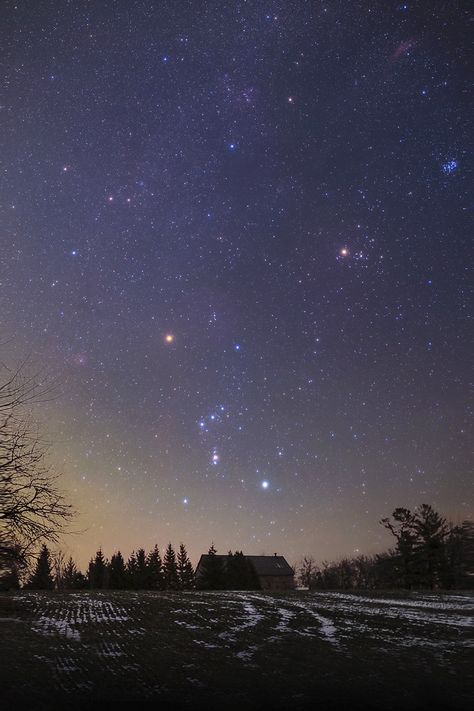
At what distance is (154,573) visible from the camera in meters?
76.1

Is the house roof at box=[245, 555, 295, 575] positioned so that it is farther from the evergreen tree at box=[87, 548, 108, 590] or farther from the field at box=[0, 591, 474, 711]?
the field at box=[0, 591, 474, 711]

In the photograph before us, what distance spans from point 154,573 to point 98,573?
14.4m

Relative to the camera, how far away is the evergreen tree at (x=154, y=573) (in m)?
75.4

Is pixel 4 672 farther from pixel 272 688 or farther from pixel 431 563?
pixel 431 563

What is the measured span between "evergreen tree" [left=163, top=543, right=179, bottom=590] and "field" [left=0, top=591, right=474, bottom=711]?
6000 centimetres

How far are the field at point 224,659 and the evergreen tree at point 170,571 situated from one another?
197 ft

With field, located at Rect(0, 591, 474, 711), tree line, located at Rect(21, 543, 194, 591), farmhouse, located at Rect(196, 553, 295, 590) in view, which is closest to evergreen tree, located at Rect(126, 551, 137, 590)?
tree line, located at Rect(21, 543, 194, 591)

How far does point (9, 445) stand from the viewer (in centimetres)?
1458

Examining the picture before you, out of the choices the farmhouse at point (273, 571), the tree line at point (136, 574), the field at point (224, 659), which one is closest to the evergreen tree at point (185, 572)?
the tree line at point (136, 574)

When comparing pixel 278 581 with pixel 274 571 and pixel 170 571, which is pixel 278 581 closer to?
pixel 274 571

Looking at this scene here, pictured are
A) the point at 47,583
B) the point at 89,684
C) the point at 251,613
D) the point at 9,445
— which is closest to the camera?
the point at 89,684

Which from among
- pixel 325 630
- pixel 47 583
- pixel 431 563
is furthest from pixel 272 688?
pixel 47 583

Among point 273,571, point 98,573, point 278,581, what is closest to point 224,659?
point 98,573

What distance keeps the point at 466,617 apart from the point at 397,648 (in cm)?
1155
